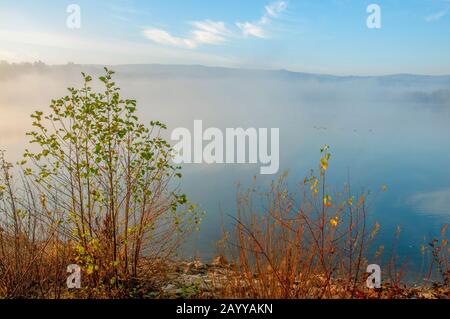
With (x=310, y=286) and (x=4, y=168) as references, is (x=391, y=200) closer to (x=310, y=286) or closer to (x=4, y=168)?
(x=310, y=286)

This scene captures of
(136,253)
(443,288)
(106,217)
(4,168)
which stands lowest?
(443,288)

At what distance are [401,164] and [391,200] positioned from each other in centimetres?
766

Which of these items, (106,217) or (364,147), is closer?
(106,217)

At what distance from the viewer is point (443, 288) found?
17.4ft

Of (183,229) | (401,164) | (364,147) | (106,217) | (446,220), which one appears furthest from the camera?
(364,147)

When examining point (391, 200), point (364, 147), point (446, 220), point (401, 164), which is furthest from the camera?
point (364, 147)

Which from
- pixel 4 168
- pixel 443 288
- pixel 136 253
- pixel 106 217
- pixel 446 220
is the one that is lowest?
pixel 446 220
